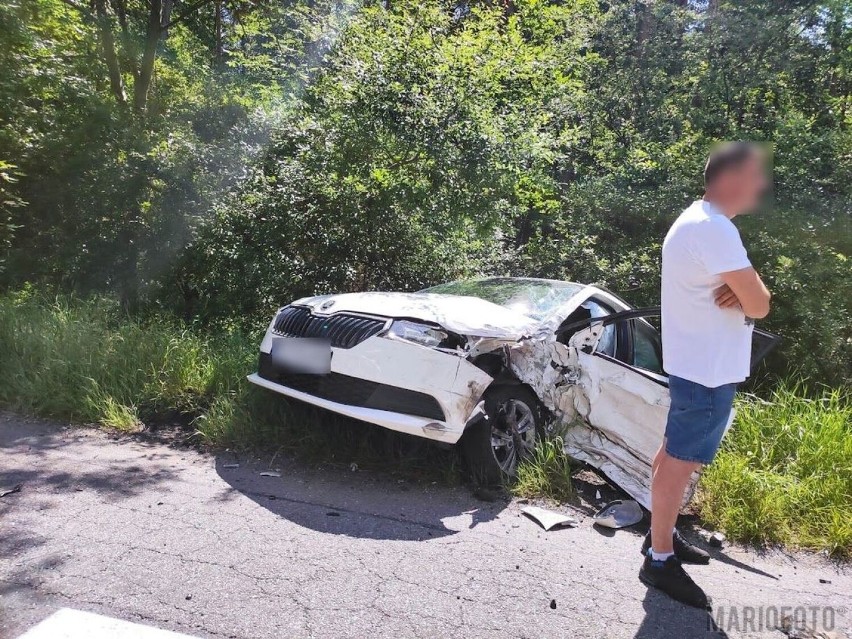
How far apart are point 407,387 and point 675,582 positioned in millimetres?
1797

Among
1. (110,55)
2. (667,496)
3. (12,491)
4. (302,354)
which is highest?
(110,55)

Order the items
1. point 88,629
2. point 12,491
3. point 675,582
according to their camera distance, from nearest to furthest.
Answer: point 88,629, point 675,582, point 12,491

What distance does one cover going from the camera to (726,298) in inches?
108

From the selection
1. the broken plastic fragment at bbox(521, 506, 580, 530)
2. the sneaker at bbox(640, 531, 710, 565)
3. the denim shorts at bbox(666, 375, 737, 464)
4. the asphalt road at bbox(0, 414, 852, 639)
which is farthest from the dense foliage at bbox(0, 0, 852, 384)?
the denim shorts at bbox(666, 375, 737, 464)

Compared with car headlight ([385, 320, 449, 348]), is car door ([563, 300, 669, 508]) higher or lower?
lower

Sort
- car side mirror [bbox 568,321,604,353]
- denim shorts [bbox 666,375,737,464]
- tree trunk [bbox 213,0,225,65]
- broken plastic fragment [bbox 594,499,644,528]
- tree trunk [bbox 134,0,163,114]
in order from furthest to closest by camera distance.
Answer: tree trunk [bbox 213,0,225,65], tree trunk [bbox 134,0,163,114], car side mirror [bbox 568,321,604,353], broken plastic fragment [bbox 594,499,644,528], denim shorts [bbox 666,375,737,464]

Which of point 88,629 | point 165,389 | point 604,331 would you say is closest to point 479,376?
point 604,331

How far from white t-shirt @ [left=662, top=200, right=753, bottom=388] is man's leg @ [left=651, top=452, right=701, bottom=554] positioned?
0.40m

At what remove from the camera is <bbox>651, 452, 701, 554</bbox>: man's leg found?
2947 millimetres

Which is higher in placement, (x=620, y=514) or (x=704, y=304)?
(x=704, y=304)

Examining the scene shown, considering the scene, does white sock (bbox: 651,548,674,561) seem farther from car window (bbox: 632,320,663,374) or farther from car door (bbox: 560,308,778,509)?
car window (bbox: 632,320,663,374)

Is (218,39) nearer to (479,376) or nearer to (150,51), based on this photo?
(150,51)

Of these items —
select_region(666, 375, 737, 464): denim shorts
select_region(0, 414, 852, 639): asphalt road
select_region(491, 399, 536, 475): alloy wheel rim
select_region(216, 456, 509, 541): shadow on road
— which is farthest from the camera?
select_region(491, 399, 536, 475): alloy wheel rim

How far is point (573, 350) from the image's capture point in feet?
15.1
